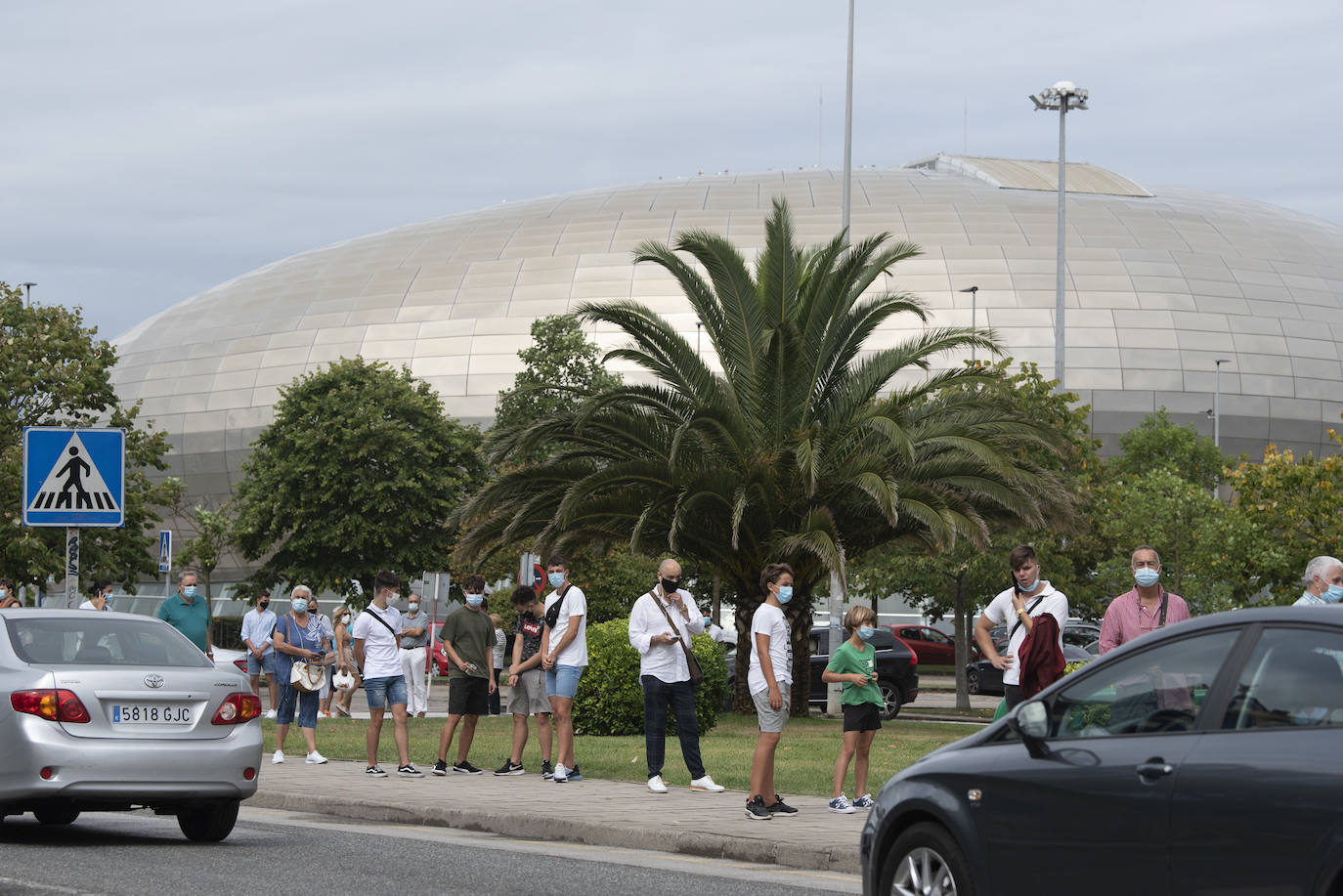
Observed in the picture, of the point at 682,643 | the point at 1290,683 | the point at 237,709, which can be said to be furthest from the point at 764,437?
the point at 1290,683

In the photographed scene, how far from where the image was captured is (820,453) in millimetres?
24125

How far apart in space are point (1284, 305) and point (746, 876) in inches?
2391

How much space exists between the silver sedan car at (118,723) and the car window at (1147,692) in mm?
5925

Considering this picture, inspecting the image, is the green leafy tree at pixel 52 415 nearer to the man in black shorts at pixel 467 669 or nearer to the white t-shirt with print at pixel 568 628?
the man in black shorts at pixel 467 669

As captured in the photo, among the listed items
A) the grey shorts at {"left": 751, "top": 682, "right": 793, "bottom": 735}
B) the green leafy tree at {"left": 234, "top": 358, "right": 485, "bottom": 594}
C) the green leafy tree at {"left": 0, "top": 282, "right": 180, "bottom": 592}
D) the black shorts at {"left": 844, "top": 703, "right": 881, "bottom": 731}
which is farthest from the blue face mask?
the green leafy tree at {"left": 234, "top": 358, "right": 485, "bottom": 594}

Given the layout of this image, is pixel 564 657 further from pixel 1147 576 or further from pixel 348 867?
pixel 1147 576

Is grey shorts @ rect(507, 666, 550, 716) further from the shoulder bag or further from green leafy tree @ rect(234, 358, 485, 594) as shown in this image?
green leafy tree @ rect(234, 358, 485, 594)

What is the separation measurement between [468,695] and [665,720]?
267cm

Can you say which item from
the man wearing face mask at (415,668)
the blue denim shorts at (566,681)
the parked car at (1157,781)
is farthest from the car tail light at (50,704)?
the man wearing face mask at (415,668)

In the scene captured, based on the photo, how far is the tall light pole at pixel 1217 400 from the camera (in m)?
60.3

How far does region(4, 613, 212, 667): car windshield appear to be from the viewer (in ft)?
34.4

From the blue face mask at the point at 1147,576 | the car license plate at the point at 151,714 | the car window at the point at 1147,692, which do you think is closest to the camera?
the car window at the point at 1147,692

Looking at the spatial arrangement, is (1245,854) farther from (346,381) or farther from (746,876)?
(346,381)

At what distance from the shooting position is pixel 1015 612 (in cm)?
1122
